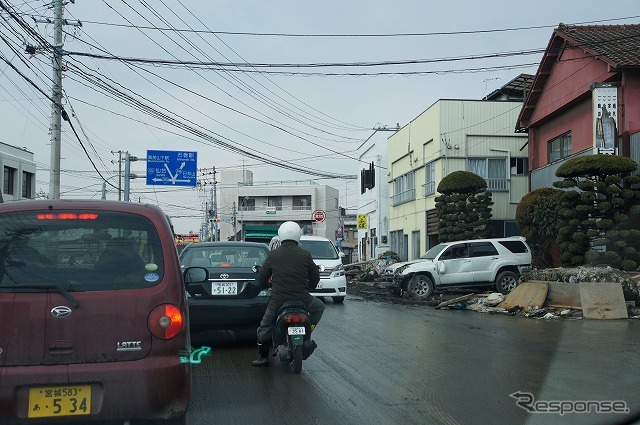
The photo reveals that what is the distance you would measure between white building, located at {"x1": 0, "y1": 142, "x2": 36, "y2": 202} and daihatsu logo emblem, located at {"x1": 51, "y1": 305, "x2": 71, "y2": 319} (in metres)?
42.8

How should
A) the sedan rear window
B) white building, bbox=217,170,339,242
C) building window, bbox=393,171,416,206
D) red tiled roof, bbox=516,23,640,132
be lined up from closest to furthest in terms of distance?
the sedan rear window → red tiled roof, bbox=516,23,640,132 → building window, bbox=393,171,416,206 → white building, bbox=217,170,339,242

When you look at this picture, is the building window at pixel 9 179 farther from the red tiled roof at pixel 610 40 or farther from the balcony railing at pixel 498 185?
the red tiled roof at pixel 610 40

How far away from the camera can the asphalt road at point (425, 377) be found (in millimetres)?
6219

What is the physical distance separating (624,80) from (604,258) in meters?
6.03

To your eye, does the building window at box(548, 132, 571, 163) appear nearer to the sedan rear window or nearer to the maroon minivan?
the sedan rear window

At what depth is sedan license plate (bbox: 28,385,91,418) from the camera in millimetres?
4304

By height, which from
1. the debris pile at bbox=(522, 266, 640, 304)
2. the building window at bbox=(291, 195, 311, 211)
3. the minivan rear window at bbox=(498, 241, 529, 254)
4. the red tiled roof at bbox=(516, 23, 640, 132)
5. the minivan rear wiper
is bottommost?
the debris pile at bbox=(522, 266, 640, 304)

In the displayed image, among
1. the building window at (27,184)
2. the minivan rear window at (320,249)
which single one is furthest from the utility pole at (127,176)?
the building window at (27,184)

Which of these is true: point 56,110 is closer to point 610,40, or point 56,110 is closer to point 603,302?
point 603,302

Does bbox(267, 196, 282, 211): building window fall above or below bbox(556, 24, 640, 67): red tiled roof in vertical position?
below

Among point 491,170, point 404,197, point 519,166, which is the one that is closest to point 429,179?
point 491,170

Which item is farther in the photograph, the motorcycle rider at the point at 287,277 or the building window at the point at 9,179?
the building window at the point at 9,179

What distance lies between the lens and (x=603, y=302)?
1444cm

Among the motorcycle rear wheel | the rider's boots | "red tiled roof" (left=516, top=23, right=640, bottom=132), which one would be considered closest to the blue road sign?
"red tiled roof" (left=516, top=23, right=640, bottom=132)
